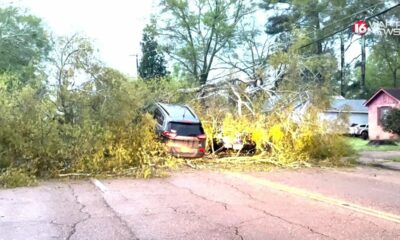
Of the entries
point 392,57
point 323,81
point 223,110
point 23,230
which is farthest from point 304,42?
point 392,57

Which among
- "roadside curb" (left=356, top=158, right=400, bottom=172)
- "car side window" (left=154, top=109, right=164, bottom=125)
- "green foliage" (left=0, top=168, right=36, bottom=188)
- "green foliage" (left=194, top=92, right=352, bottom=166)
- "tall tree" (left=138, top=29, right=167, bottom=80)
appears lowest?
"roadside curb" (left=356, top=158, right=400, bottom=172)

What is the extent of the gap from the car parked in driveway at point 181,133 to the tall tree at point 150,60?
2392 centimetres

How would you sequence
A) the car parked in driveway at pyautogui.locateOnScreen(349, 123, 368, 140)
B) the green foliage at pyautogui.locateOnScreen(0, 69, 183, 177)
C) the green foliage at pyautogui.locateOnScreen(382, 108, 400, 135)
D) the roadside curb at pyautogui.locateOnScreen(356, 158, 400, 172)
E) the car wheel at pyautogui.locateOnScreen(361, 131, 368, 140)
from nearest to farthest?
the green foliage at pyautogui.locateOnScreen(0, 69, 183, 177)
the roadside curb at pyautogui.locateOnScreen(356, 158, 400, 172)
the green foliage at pyautogui.locateOnScreen(382, 108, 400, 135)
the car wheel at pyautogui.locateOnScreen(361, 131, 368, 140)
the car parked in driveway at pyautogui.locateOnScreen(349, 123, 368, 140)

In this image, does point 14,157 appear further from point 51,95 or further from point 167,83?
point 167,83

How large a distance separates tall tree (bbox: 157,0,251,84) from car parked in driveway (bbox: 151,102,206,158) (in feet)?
105

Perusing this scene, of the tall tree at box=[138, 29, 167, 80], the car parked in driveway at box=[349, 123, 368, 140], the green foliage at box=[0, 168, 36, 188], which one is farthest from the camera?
the car parked in driveway at box=[349, 123, 368, 140]

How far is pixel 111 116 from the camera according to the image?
40.5 ft

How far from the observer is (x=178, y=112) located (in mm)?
14820

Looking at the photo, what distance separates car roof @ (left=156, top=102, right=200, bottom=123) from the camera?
14.2 meters

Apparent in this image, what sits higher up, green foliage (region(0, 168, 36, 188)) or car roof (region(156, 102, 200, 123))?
car roof (region(156, 102, 200, 123))

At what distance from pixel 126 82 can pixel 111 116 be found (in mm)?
1031

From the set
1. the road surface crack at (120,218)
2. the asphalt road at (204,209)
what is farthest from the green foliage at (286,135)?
the road surface crack at (120,218)

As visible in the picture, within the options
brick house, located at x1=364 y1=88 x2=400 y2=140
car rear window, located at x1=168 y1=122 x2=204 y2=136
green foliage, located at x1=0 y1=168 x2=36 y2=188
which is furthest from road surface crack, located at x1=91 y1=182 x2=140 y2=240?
brick house, located at x1=364 y1=88 x2=400 y2=140

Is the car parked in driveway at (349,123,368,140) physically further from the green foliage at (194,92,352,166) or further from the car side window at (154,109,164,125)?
the car side window at (154,109,164,125)
